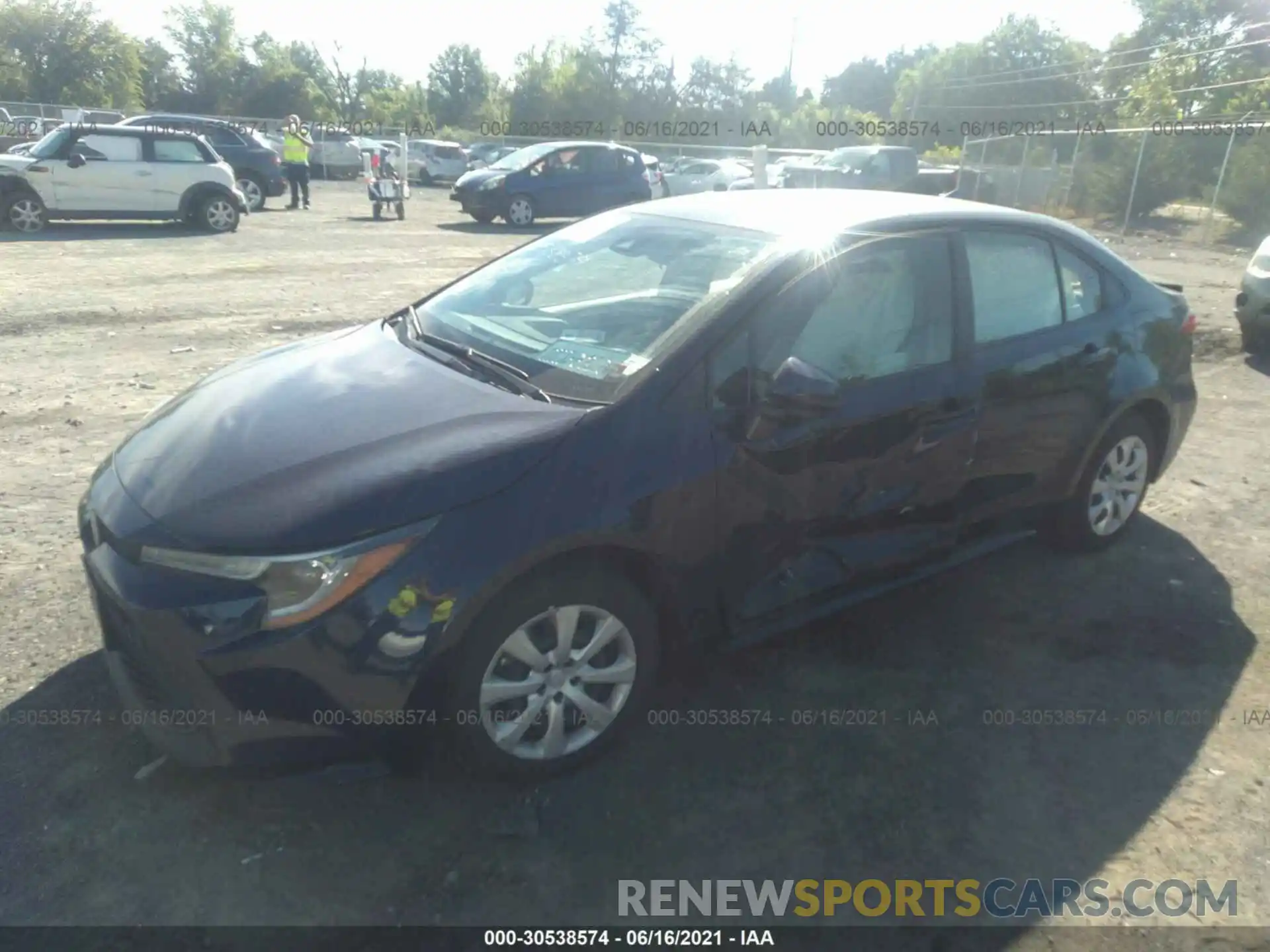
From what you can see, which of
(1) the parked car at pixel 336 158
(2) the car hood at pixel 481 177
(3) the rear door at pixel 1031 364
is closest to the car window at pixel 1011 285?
(3) the rear door at pixel 1031 364

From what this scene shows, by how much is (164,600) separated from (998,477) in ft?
10.1

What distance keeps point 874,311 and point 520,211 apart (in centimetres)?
1670

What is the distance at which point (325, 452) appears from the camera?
2.91m

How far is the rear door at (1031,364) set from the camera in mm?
3941

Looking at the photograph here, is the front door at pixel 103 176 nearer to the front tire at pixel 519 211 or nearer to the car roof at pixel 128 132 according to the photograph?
the car roof at pixel 128 132

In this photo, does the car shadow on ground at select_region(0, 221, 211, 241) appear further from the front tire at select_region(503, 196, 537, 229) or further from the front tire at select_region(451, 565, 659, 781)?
the front tire at select_region(451, 565, 659, 781)

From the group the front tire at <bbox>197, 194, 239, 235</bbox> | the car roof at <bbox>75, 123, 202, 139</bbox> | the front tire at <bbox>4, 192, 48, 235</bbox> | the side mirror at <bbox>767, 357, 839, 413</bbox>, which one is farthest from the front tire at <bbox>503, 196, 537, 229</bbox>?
the side mirror at <bbox>767, 357, 839, 413</bbox>

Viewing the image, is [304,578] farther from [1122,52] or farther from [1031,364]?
[1122,52]

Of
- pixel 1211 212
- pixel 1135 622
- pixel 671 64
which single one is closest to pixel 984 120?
pixel 671 64

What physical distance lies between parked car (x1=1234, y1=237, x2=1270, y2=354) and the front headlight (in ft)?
28.1

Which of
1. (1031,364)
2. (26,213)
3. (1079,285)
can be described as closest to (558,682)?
(1031,364)

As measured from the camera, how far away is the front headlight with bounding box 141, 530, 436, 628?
2.58m

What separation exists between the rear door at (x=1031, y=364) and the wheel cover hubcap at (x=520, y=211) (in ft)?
52.5

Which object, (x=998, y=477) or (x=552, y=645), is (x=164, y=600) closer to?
(x=552, y=645)
